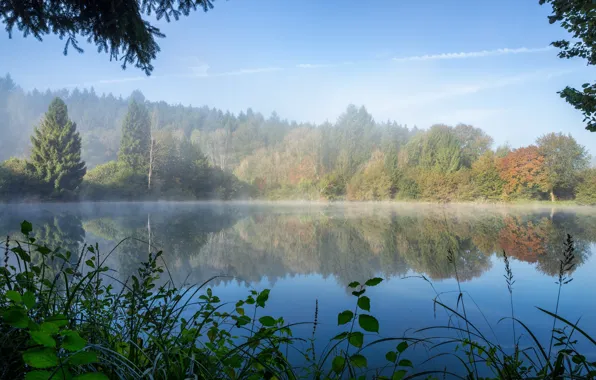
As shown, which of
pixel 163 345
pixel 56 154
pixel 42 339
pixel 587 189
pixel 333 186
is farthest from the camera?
pixel 333 186

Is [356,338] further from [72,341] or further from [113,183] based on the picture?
[113,183]

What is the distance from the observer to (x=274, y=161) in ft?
59.7

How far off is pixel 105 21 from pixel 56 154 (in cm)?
1359

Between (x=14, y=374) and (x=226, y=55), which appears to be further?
(x=226, y=55)

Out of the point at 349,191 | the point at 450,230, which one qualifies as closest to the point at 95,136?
the point at 349,191

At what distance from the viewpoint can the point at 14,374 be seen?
85 centimetres

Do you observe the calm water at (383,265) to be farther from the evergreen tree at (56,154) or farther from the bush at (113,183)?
the bush at (113,183)

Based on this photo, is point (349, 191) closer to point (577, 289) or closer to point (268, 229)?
point (268, 229)

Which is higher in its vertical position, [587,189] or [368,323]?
[587,189]

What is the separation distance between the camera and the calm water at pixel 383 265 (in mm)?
2346

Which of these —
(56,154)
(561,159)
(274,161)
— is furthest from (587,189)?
(56,154)

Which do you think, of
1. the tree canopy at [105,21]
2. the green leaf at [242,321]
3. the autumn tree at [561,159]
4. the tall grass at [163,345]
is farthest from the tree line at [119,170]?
the green leaf at [242,321]

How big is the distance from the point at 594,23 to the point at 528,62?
30.0ft

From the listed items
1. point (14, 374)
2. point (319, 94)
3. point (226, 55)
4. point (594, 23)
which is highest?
point (226, 55)
